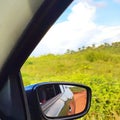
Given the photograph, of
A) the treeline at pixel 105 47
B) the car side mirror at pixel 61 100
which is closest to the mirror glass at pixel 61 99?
the car side mirror at pixel 61 100

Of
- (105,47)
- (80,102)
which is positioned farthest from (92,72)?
(80,102)

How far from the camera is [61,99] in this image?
1.37m

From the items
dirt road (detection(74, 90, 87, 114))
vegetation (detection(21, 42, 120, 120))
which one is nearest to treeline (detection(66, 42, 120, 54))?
vegetation (detection(21, 42, 120, 120))

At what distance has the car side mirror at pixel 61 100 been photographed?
1.12 m

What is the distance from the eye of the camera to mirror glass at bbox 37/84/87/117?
1.15 meters

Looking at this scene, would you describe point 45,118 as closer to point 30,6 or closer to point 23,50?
point 23,50

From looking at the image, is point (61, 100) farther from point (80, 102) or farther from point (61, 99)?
point (80, 102)

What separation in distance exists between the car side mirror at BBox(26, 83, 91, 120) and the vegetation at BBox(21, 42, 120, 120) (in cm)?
407

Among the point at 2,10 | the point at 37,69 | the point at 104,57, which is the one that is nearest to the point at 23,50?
the point at 2,10

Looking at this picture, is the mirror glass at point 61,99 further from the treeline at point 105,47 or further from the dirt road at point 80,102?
the treeline at point 105,47

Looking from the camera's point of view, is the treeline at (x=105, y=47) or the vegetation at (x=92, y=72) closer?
the vegetation at (x=92, y=72)

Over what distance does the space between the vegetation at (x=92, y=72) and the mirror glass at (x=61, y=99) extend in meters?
4.07

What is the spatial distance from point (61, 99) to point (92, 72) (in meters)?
8.28

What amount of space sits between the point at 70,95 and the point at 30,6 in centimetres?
55
